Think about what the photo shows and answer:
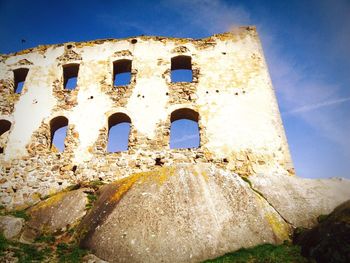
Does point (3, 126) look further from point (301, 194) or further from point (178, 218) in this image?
point (301, 194)

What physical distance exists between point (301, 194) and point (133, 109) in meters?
7.19

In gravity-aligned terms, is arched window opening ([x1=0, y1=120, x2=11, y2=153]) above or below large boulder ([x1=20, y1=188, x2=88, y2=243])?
above

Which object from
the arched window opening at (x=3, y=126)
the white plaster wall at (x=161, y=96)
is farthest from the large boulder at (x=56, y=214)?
the arched window opening at (x=3, y=126)

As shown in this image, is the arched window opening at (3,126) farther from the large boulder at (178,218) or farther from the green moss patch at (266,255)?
the green moss patch at (266,255)

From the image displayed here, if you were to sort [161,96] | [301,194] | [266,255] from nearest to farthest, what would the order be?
[266,255] → [301,194] → [161,96]

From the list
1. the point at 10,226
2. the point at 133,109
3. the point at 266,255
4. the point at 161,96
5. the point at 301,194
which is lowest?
the point at 266,255

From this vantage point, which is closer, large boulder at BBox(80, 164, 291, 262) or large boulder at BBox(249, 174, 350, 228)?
large boulder at BBox(80, 164, 291, 262)

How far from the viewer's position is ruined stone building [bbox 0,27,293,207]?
34.7ft

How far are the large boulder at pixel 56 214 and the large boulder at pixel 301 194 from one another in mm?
5859

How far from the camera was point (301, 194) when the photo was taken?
869 centimetres

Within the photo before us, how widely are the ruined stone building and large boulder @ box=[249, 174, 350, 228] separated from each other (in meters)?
0.80

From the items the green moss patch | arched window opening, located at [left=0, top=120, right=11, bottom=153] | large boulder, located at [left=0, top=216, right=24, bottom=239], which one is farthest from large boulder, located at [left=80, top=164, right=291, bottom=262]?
arched window opening, located at [left=0, top=120, right=11, bottom=153]

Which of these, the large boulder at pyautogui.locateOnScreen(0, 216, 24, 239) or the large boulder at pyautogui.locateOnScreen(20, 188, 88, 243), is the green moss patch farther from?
the large boulder at pyautogui.locateOnScreen(0, 216, 24, 239)

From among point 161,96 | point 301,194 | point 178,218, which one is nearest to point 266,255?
point 178,218
